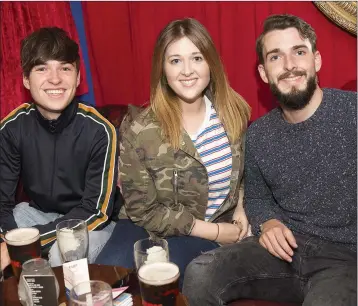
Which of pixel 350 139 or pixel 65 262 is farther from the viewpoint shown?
pixel 350 139

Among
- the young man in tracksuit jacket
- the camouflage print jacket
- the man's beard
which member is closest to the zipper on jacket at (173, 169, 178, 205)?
the camouflage print jacket

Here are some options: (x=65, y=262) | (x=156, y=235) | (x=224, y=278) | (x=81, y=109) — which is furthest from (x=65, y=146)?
(x=224, y=278)

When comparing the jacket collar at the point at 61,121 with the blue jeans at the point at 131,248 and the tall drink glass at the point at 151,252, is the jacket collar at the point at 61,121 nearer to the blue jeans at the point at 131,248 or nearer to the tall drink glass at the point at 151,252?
the blue jeans at the point at 131,248

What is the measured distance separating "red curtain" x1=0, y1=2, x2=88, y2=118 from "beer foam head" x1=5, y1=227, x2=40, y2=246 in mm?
1322

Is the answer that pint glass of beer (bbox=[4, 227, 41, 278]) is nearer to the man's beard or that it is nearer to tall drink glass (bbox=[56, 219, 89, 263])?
tall drink glass (bbox=[56, 219, 89, 263])

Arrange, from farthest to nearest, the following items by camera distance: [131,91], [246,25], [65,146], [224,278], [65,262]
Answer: [131,91], [246,25], [65,146], [224,278], [65,262]

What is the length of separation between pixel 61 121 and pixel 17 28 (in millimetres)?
840

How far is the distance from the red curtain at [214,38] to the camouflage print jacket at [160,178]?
0.68 m

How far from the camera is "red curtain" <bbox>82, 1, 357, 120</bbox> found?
7.64 ft

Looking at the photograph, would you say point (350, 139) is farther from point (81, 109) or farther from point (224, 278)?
point (81, 109)

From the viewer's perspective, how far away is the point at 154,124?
194cm

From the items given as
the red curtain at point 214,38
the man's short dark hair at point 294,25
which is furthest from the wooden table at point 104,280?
the red curtain at point 214,38

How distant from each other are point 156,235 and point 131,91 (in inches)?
43.1

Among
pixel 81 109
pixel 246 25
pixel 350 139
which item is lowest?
pixel 350 139
